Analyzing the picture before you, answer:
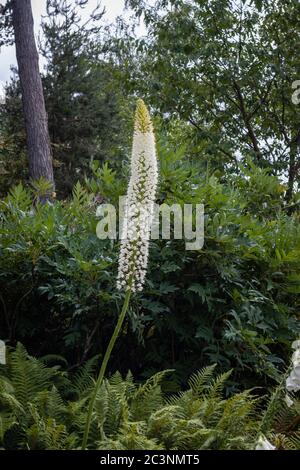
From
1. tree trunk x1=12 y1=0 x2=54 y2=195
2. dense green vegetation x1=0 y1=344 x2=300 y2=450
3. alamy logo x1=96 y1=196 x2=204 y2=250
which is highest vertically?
tree trunk x1=12 y1=0 x2=54 y2=195

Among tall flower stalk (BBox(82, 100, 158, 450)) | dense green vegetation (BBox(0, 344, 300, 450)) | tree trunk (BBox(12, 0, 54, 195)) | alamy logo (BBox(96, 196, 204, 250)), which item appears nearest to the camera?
tall flower stalk (BBox(82, 100, 158, 450))

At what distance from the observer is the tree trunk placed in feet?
45.0

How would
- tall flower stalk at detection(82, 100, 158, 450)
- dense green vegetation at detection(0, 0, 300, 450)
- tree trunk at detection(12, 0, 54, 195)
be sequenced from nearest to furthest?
1. tall flower stalk at detection(82, 100, 158, 450)
2. dense green vegetation at detection(0, 0, 300, 450)
3. tree trunk at detection(12, 0, 54, 195)

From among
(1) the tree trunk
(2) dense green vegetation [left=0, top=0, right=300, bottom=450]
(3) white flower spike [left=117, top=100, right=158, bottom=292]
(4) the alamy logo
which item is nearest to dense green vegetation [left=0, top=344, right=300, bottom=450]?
(2) dense green vegetation [left=0, top=0, right=300, bottom=450]

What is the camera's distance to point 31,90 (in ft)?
45.6

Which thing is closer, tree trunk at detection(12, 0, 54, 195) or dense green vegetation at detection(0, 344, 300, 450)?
dense green vegetation at detection(0, 344, 300, 450)

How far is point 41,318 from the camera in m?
3.83

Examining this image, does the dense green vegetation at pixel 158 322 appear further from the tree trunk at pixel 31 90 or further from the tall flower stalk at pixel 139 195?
the tree trunk at pixel 31 90

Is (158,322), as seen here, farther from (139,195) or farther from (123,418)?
(139,195)

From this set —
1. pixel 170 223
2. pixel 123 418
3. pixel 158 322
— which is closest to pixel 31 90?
pixel 170 223

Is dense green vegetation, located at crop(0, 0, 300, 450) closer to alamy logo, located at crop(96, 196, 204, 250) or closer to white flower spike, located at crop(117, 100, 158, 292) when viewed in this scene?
alamy logo, located at crop(96, 196, 204, 250)

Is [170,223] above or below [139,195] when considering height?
below

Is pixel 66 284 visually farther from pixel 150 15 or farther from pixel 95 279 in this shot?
pixel 150 15
